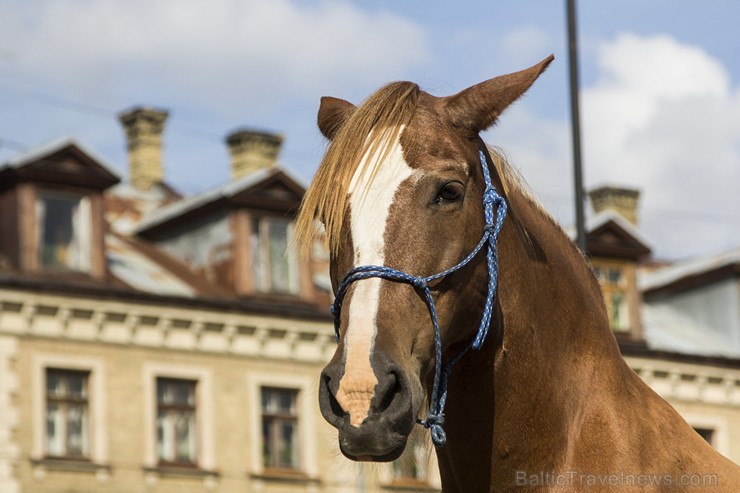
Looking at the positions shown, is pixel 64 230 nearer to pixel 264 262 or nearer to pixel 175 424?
pixel 175 424

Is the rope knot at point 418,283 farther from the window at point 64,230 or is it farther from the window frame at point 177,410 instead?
the window frame at point 177,410

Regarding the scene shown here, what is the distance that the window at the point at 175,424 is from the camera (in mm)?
33969

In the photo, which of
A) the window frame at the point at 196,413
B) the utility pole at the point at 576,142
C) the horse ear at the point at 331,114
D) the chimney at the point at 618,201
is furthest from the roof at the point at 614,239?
the horse ear at the point at 331,114

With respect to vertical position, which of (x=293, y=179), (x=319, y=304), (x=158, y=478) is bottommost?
(x=158, y=478)

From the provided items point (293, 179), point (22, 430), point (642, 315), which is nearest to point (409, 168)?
point (22, 430)

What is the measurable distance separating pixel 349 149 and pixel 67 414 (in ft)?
91.7

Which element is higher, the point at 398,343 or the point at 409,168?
the point at 409,168

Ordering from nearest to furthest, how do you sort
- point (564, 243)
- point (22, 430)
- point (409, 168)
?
point (409, 168) → point (564, 243) → point (22, 430)

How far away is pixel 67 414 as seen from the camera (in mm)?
32531

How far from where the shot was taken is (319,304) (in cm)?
3662

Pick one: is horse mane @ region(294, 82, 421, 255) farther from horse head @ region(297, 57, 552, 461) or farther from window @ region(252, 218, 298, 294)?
window @ region(252, 218, 298, 294)

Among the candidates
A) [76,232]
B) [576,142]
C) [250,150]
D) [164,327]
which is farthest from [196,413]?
[576,142]

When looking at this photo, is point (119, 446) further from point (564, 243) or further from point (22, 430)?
point (564, 243)

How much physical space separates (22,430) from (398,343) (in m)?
27.7
